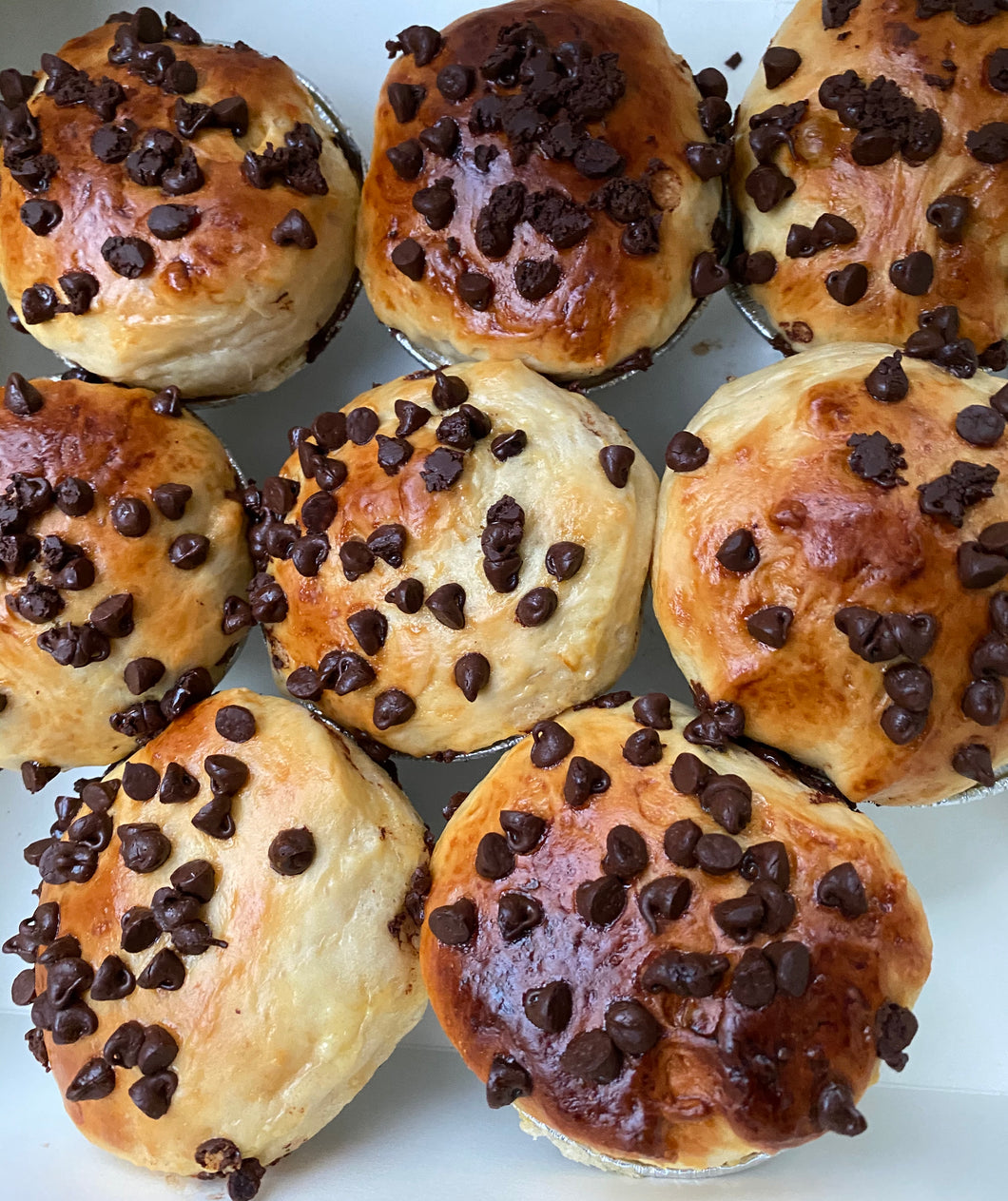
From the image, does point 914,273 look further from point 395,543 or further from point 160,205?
point 160,205

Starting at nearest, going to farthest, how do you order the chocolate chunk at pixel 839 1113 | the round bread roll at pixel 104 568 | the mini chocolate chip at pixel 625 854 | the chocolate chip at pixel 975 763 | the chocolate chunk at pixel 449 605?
the chocolate chunk at pixel 839 1113
the mini chocolate chip at pixel 625 854
the chocolate chip at pixel 975 763
the chocolate chunk at pixel 449 605
the round bread roll at pixel 104 568

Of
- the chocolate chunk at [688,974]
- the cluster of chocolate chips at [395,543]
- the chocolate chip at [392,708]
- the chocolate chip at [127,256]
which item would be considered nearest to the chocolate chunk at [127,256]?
the chocolate chip at [127,256]

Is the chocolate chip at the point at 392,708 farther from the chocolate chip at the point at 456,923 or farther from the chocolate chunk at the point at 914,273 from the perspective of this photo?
the chocolate chunk at the point at 914,273

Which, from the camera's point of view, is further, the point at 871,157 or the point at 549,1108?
the point at 871,157

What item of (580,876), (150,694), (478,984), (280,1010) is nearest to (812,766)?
(580,876)

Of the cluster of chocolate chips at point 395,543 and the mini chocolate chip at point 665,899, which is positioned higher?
the cluster of chocolate chips at point 395,543

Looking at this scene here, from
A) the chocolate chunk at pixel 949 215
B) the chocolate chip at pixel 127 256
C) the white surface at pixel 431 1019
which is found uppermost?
the chocolate chip at pixel 127 256

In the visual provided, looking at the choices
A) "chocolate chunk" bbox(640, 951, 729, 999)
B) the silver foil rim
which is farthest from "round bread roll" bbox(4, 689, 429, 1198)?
"chocolate chunk" bbox(640, 951, 729, 999)

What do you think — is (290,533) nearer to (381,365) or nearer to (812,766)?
(381,365)
